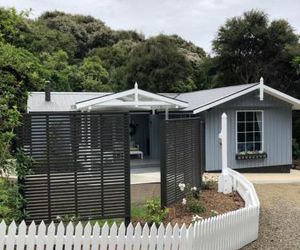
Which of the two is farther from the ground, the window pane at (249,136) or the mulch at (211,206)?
the window pane at (249,136)

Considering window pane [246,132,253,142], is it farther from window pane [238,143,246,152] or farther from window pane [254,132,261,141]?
window pane [238,143,246,152]

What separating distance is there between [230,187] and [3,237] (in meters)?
6.89

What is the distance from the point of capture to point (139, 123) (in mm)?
21109

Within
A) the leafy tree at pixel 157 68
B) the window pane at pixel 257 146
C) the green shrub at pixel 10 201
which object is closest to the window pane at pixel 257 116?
the window pane at pixel 257 146

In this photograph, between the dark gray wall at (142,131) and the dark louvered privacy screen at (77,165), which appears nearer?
the dark louvered privacy screen at (77,165)

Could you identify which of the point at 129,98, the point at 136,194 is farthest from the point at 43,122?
the point at 129,98

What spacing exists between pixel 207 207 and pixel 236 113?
29.2ft

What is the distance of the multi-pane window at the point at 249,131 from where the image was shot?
56.8ft

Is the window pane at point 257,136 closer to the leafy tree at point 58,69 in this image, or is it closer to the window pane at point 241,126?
the window pane at point 241,126

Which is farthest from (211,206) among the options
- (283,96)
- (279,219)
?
(283,96)

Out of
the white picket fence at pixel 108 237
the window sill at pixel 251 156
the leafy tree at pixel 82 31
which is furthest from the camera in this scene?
the leafy tree at pixel 82 31

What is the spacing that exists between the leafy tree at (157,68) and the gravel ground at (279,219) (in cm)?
1888

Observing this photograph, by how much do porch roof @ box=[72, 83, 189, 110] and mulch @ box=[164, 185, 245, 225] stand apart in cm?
525

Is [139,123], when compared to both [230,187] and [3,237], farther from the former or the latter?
[3,237]
